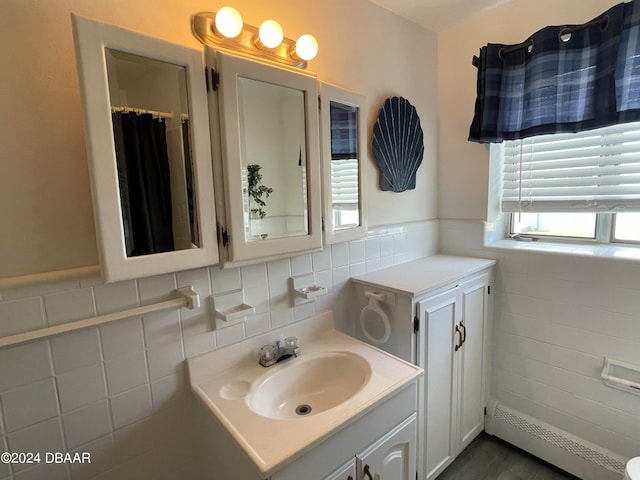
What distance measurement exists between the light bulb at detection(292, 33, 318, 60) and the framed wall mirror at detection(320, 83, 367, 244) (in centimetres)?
12

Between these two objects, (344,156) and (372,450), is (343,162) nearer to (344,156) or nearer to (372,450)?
(344,156)

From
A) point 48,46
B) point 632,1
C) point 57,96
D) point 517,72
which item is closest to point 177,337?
point 57,96

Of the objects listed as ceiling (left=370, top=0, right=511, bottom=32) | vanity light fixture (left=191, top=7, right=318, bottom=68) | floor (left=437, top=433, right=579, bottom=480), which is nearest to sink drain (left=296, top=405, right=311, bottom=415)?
floor (left=437, top=433, right=579, bottom=480)

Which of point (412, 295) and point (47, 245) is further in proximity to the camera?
point (412, 295)

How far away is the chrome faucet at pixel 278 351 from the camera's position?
1.22m

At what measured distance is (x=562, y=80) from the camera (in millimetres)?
1489

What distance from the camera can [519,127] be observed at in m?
1.64

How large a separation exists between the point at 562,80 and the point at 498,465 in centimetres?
197

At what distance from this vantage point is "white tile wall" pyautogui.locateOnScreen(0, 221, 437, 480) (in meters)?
0.84

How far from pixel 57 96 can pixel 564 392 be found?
2425 mm

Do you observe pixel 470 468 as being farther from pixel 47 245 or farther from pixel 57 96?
pixel 57 96

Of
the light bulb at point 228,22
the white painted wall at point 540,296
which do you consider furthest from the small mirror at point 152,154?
the white painted wall at point 540,296

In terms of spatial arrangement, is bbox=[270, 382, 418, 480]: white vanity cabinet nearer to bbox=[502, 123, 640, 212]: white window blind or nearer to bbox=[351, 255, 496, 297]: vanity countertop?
bbox=[351, 255, 496, 297]: vanity countertop

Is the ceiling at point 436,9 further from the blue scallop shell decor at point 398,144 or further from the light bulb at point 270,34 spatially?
the light bulb at point 270,34
